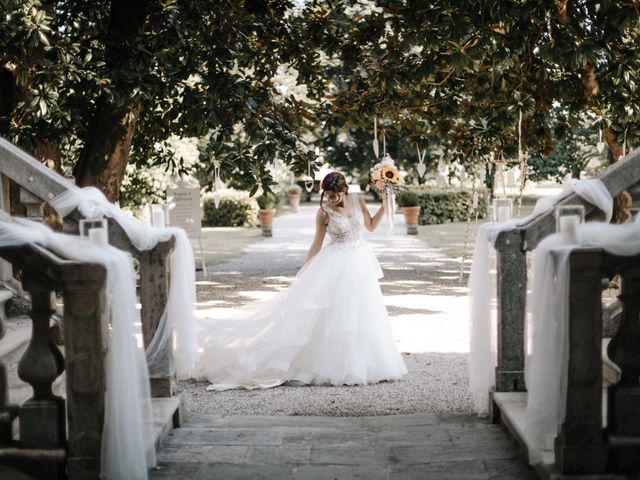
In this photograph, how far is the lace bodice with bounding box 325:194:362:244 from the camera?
7.77 meters

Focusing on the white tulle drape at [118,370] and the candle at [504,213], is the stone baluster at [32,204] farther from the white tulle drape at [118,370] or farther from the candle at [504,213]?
the candle at [504,213]

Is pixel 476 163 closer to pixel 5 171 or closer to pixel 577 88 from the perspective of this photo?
pixel 577 88

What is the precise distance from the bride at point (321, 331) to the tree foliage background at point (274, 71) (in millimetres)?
1389

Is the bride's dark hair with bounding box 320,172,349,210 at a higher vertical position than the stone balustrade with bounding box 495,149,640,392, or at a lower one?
higher

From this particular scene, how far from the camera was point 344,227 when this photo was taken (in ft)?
25.5

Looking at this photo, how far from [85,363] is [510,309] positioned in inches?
110

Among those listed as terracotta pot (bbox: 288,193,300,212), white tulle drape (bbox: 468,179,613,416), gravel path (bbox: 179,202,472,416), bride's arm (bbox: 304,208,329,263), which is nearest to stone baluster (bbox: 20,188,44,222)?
gravel path (bbox: 179,202,472,416)

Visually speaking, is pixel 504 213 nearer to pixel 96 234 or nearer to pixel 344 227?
pixel 344 227

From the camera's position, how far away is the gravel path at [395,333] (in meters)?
6.26

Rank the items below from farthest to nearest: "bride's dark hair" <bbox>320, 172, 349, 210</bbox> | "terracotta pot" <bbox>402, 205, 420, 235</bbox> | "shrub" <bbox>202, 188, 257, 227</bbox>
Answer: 1. "shrub" <bbox>202, 188, 257, 227</bbox>
2. "terracotta pot" <bbox>402, 205, 420, 235</bbox>
3. "bride's dark hair" <bbox>320, 172, 349, 210</bbox>

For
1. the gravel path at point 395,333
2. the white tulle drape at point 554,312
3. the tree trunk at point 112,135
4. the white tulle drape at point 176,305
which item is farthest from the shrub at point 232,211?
the white tulle drape at point 554,312

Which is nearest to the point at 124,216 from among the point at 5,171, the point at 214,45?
the point at 5,171

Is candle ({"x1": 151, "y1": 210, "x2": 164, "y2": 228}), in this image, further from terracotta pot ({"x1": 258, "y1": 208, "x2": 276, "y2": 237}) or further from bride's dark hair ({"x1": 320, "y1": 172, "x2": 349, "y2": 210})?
terracotta pot ({"x1": 258, "y1": 208, "x2": 276, "y2": 237})

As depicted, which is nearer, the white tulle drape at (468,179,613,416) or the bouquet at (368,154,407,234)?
the white tulle drape at (468,179,613,416)
